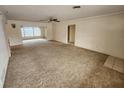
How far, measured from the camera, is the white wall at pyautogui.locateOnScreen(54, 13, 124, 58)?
342cm

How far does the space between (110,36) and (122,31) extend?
0.55m

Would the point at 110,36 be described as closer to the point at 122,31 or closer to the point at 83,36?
the point at 122,31

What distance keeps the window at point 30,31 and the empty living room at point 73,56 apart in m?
3.71

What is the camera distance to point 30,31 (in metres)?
10.7

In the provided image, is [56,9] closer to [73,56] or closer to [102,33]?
[73,56]

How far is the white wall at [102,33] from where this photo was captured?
3.42 metres

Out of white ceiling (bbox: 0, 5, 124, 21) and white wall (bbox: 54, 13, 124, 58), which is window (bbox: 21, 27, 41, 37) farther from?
white ceiling (bbox: 0, 5, 124, 21)

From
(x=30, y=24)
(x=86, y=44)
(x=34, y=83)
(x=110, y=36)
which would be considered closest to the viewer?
(x=34, y=83)

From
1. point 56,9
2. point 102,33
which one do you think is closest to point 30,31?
point 56,9

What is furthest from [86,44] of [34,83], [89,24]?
[34,83]

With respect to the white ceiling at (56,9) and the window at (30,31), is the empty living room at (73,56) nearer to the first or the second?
the white ceiling at (56,9)

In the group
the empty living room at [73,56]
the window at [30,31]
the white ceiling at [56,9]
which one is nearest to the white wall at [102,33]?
the empty living room at [73,56]
